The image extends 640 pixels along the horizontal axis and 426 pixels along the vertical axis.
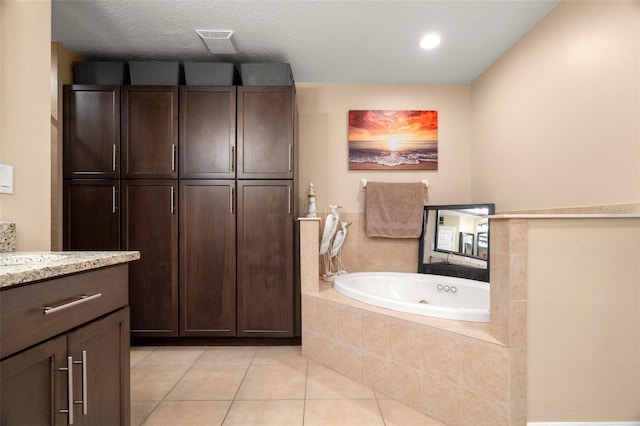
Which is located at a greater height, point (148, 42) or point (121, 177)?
point (148, 42)

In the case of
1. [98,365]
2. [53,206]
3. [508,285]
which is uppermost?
[53,206]

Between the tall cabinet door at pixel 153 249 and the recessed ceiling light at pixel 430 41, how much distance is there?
2.24 metres

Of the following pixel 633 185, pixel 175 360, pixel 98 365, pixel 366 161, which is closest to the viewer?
pixel 98 365

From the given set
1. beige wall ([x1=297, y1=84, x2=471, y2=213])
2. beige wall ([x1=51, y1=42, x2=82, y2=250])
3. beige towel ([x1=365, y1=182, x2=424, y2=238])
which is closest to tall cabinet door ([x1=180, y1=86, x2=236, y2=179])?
beige wall ([x1=297, y1=84, x2=471, y2=213])

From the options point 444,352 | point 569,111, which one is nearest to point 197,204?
point 444,352

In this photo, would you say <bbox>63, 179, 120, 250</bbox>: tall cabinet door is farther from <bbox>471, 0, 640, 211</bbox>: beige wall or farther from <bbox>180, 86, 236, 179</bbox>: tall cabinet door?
<bbox>471, 0, 640, 211</bbox>: beige wall

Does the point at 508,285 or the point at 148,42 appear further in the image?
the point at 148,42

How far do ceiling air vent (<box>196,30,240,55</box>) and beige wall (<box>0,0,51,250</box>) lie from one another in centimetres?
99

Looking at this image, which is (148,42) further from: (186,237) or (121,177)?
(186,237)

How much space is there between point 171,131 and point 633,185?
295cm

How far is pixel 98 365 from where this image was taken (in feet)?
3.27

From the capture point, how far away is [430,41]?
2307mm

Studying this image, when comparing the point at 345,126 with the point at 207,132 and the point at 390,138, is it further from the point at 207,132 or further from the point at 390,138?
the point at 207,132

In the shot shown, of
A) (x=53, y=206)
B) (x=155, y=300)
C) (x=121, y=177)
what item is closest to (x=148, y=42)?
(x=121, y=177)
